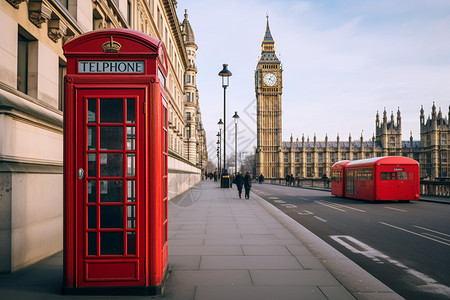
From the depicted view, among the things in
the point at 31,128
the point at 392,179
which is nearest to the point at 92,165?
the point at 31,128

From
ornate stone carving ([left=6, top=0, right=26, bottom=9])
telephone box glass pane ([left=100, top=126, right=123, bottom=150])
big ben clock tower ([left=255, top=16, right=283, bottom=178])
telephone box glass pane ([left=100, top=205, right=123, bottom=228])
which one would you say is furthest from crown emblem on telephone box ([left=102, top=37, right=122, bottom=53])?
big ben clock tower ([left=255, top=16, right=283, bottom=178])

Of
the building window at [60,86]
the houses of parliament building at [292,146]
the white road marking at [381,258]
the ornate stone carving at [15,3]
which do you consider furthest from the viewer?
the houses of parliament building at [292,146]

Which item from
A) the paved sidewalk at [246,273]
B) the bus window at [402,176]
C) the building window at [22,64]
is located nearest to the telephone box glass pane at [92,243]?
the paved sidewalk at [246,273]

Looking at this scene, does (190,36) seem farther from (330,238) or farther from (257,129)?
(257,129)

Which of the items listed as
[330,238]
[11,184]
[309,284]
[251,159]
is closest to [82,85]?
[11,184]

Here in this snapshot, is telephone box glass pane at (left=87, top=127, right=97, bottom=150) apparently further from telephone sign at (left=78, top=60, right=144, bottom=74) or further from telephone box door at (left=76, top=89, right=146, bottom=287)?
telephone sign at (left=78, top=60, right=144, bottom=74)

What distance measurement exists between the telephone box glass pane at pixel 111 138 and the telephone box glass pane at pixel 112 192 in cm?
46

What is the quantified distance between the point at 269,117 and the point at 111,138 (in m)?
118

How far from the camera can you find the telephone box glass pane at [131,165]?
192 inches

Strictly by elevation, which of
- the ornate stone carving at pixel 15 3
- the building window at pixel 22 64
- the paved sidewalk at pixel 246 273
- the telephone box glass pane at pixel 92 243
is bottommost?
the paved sidewalk at pixel 246 273

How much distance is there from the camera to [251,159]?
13775 centimetres

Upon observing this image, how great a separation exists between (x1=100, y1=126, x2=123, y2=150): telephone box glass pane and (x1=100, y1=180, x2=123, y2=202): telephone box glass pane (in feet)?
1.50

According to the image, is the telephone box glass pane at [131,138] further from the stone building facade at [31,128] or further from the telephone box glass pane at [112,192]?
the stone building facade at [31,128]

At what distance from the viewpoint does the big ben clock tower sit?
12050 cm
